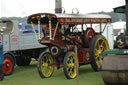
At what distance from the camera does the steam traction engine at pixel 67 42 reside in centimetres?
821

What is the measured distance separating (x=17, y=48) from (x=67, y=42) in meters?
2.14

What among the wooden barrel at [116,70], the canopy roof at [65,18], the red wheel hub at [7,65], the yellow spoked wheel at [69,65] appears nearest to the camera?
the wooden barrel at [116,70]

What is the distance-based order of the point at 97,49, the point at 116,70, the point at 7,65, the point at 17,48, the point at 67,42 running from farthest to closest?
the point at 17,48, the point at 7,65, the point at 97,49, the point at 67,42, the point at 116,70

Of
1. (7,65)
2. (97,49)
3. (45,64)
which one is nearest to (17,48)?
(7,65)

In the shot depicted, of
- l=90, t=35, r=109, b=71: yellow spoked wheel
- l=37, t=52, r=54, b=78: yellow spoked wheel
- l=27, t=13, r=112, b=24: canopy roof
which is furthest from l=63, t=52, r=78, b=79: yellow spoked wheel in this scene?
l=27, t=13, r=112, b=24: canopy roof

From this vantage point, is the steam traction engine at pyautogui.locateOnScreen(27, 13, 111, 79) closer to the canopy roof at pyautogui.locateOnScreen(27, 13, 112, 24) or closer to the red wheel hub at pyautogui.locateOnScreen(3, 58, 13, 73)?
the canopy roof at pyautogui.locateOnScreen(27, 13, 112, 24)

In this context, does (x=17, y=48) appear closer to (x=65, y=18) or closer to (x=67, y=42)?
(x=67, y=42)

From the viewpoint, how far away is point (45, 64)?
849 centimetres

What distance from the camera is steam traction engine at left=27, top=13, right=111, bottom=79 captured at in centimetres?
821

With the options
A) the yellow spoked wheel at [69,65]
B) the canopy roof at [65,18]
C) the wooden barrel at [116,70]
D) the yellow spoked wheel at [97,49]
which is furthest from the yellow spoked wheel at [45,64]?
the wooden barrel at [116,70]

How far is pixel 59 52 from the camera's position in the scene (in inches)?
331

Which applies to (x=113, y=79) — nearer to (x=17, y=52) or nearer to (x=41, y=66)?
(x=41, y=66)

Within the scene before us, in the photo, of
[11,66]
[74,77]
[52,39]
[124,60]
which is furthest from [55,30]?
[124,60]

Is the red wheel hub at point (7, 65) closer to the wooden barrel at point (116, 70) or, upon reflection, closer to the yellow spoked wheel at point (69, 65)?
the yellow spoked wheel at point (69, 65)
